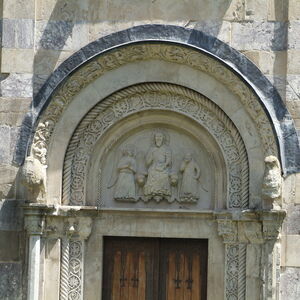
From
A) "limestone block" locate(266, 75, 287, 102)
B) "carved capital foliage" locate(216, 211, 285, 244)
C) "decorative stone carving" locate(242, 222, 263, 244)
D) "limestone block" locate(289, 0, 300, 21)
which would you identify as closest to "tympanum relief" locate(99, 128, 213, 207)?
"carved capital foliage" locate(216, 211, 285, 244)

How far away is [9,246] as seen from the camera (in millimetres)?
13773

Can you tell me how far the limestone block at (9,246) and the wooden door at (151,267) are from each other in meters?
1.25

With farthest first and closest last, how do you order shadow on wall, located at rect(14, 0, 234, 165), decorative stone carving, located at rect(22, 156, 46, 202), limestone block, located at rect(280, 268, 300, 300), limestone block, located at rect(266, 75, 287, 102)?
shadow on wall, located at rect(14, 0, 234, 165), limestone block, located at rect(266, 75, 287, 102), decorative stone carving, located at rect(22, 156, 46, 202), limestone block, located at rect(280, 268, 300, 300)

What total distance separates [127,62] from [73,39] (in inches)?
31.1

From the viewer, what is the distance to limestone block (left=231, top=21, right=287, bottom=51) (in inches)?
540

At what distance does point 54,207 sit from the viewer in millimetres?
13703

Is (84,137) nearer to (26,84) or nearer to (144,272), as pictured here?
(26,84)

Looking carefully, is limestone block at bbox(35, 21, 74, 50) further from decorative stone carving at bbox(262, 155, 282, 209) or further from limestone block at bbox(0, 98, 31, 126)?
decorative stone carving at bbox(262, 155, 282, 209)

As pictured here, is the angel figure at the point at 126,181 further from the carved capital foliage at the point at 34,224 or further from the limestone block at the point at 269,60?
the limestone block at the point at 269,60

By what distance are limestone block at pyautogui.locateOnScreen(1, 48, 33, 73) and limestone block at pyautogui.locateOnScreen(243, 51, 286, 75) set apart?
2.90 m

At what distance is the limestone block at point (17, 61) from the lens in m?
13.9

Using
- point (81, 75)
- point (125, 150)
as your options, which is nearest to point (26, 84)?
point (81, 75)

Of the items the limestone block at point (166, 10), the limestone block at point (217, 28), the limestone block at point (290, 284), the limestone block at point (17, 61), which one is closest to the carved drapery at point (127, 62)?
the limestone block at point (217, 28)

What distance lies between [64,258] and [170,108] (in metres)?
2.49
